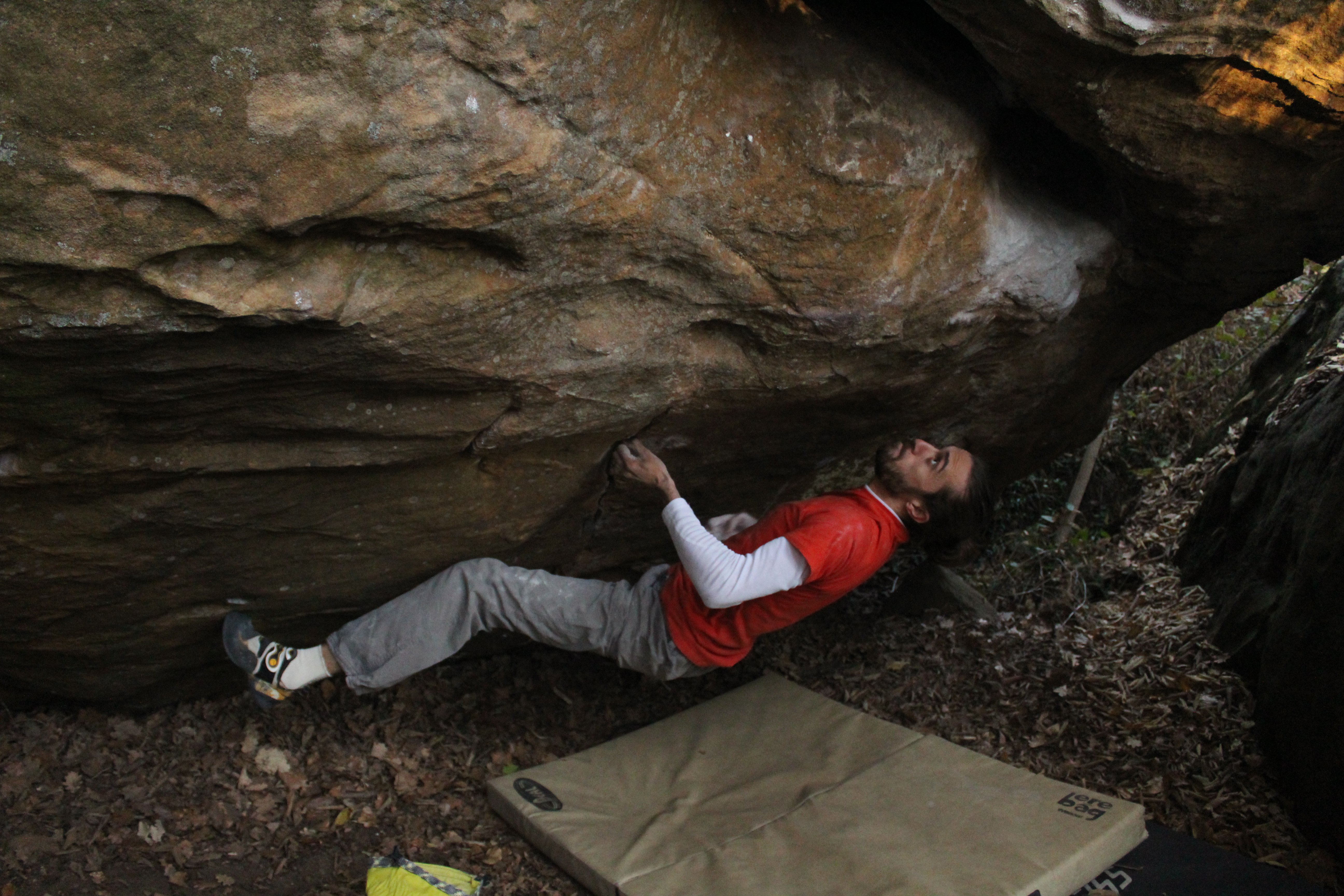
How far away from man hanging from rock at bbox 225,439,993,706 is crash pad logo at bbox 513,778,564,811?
500 millimetres

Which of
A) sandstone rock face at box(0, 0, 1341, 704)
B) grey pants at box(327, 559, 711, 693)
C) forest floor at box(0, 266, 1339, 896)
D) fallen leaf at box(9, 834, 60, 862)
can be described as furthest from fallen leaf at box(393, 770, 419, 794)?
fallen leaf at box(9, 834, 60, 862)

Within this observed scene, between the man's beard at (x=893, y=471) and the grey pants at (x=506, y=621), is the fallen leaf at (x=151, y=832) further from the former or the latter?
the man's beard at (x=893, y=471)

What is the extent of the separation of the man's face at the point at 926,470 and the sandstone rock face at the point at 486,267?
34 cm

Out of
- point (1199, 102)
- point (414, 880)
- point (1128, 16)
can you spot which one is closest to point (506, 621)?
point (414, 880)

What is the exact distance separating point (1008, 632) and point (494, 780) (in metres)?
2.66

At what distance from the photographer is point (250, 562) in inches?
125

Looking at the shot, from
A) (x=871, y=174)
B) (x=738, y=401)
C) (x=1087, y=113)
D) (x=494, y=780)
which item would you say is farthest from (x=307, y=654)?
(x=1087, y=113)

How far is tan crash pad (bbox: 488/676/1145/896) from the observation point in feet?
9.59

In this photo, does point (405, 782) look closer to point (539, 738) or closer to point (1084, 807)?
point (539, 738)

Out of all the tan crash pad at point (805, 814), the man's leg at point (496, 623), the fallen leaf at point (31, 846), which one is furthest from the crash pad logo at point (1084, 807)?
the fallen leaf at point (31, 846)

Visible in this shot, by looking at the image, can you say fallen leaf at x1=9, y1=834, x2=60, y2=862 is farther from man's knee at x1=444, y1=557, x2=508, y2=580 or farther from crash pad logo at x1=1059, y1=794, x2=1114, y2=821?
crash pad logo at x1=1059, y1=794, x2=1114, y2=821

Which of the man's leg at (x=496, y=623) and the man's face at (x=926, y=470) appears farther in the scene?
the man's face at (x=926, y=470)

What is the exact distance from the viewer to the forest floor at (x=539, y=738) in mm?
3186

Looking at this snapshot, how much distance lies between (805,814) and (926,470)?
4.13 feet
